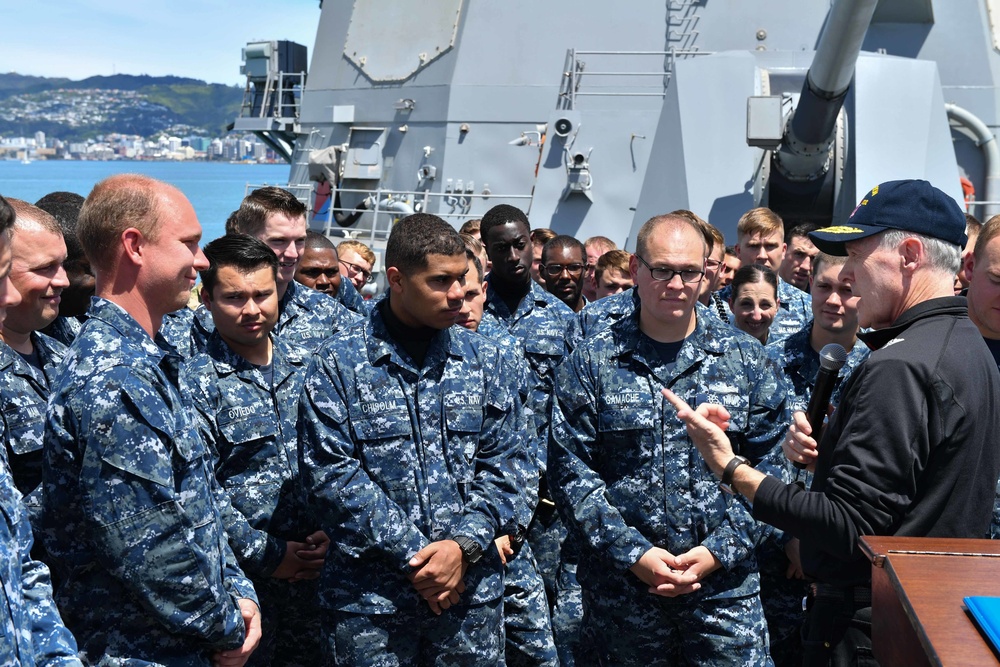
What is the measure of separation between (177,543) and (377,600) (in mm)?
773

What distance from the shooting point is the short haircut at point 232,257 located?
3.48 metres

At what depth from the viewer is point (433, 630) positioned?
2.99m

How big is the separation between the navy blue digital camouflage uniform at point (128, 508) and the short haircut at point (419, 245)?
90cm

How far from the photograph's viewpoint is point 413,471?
305 cm

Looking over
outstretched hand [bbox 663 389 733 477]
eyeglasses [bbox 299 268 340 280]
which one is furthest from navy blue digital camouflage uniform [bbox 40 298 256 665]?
eyeglasses [bbox 299 268 340 280]

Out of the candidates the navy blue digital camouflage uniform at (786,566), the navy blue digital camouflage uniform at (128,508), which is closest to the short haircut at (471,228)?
the navy blue digital camouflage uniform at (786,566)

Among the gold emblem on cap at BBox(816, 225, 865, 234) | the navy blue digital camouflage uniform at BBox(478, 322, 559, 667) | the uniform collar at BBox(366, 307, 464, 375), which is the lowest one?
the navy blue digital camouflage uniform at BBox(478, 322, 559, 667)

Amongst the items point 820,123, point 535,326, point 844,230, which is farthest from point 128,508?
point 820,123

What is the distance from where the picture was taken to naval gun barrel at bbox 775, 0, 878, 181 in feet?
18.6

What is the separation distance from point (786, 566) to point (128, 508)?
2.40 metres

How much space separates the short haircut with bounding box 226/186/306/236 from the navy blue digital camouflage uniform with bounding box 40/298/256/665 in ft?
6.10

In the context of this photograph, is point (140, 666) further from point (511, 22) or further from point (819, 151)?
point (511, 22)

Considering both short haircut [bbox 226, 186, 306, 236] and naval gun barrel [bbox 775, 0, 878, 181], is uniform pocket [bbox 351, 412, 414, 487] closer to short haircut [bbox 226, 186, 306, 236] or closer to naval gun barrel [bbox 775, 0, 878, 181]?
short haircut [bbox 226, 186, 306, 236]

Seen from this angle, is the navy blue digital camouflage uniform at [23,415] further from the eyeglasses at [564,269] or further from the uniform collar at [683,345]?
the eyeglasses at [564,269]
